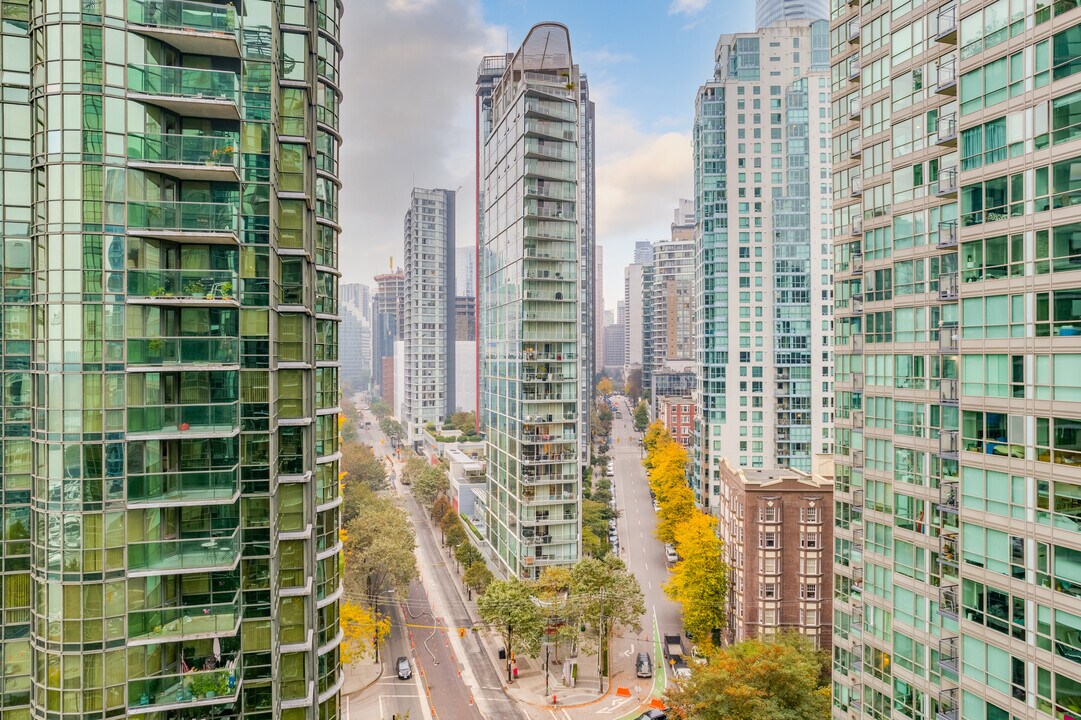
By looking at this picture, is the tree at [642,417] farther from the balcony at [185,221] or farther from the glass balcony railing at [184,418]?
the balcony at [185,221]

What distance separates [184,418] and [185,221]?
16.6 feet

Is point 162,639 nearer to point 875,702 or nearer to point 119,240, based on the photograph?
point 119,240

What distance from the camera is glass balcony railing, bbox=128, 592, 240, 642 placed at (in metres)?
14.5

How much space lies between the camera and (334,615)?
796 inches

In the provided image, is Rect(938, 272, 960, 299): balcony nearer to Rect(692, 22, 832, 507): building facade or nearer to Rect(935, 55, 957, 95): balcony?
Rect(935, 55, 957, 95): balcony

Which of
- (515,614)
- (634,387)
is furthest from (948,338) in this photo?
(634,387)

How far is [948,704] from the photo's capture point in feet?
66.9

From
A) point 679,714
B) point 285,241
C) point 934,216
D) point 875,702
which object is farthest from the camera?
point 679,714

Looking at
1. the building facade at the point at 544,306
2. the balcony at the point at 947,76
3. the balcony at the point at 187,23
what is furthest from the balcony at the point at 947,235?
the building facade at the point at 544,306

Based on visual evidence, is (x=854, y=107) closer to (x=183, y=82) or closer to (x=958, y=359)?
(x=958, y=359)

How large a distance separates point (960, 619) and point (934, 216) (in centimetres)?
1392

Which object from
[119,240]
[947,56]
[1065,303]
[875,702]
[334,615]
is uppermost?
[947,56]

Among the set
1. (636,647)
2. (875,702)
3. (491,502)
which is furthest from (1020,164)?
(491,502)

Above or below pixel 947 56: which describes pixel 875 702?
below
